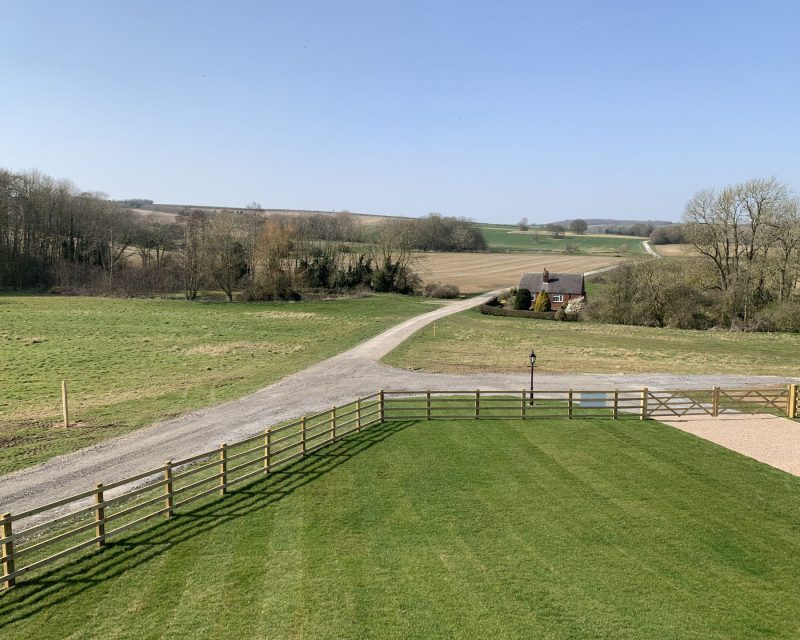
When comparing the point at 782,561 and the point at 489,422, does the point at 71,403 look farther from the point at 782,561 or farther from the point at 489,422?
the point at 782,561

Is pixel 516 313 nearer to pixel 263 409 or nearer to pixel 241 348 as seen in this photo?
pixel 241 348

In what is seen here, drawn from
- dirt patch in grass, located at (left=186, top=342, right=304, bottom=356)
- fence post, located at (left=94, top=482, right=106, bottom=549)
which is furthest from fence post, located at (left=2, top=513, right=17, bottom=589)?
dirt patch in grass, located at (left=186, top=342, right=304, bottom=356)

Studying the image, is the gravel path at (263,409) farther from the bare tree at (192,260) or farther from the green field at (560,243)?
the green field at (560,243)

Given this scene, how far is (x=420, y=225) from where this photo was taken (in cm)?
12975

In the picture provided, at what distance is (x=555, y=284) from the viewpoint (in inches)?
2783

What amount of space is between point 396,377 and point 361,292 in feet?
153

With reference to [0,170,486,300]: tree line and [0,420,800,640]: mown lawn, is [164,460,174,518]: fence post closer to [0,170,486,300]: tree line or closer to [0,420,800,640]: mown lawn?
[0,420,800,640]: mown lawn

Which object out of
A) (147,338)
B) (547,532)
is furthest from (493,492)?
(147,338)

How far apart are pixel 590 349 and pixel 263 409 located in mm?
26742

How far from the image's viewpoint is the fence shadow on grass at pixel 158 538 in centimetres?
946

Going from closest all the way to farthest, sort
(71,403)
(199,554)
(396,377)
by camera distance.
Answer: (199,554), (71,403), (396,377)

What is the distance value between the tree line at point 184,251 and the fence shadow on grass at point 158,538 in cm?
5638

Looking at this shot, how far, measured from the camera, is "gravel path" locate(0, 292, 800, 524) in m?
15.2

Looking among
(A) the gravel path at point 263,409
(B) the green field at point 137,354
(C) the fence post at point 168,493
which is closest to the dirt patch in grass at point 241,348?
(B) the green field at point 137,354
